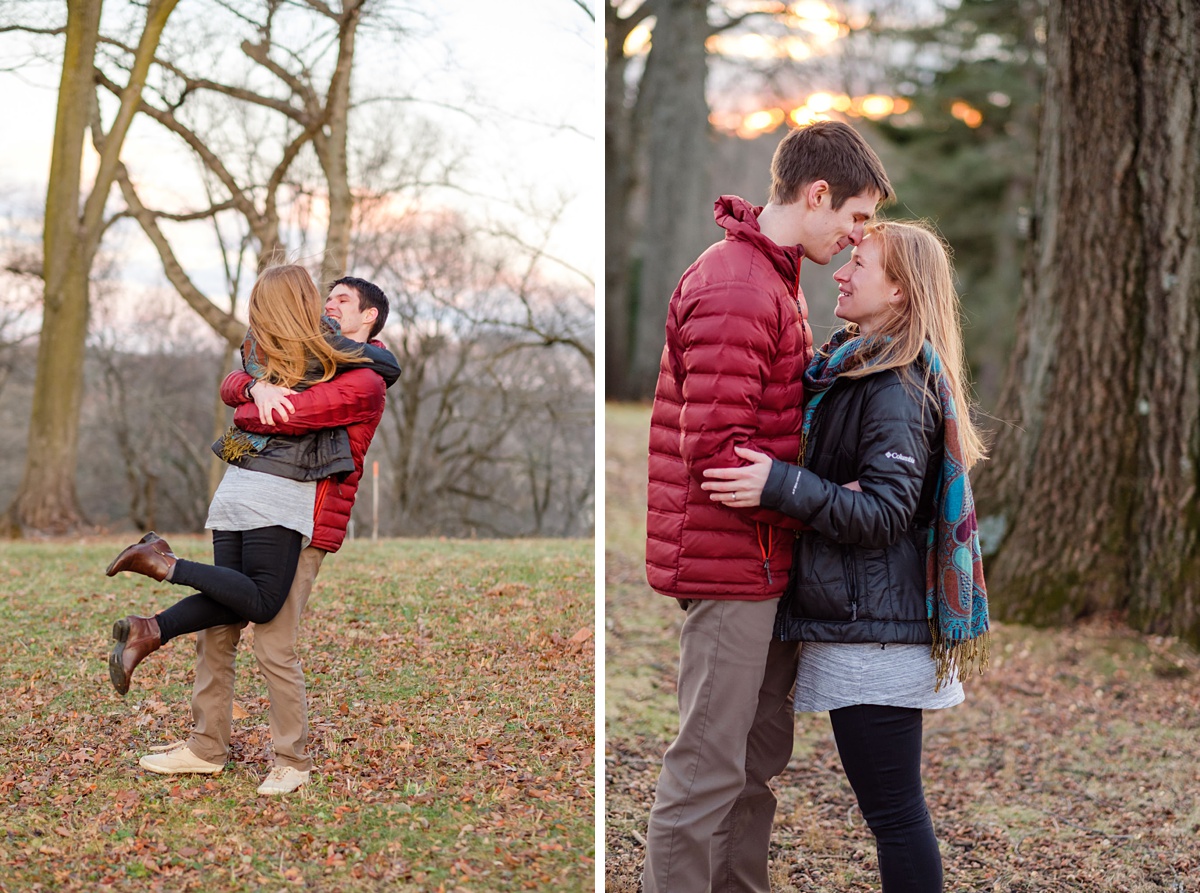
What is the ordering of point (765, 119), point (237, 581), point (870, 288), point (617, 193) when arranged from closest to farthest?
point (870, 288), point (237, 581), point (617, 193), point (765, 119)

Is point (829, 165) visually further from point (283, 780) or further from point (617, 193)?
point (617, 193)

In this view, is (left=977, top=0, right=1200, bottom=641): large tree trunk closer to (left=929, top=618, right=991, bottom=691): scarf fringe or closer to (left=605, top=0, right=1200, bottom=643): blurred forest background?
(left=605, top=0, right=1200, bottom=643): blurred forest background

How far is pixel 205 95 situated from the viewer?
12914mm

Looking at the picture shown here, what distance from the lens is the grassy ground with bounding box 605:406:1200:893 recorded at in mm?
3396

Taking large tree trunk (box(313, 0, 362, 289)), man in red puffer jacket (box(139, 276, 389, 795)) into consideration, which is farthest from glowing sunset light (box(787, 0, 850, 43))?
man in red puffer jacket (box(139, 276, 389, 795))

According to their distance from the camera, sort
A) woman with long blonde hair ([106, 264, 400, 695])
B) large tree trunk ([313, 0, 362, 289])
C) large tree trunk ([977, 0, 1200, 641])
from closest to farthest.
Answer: woman with long blonde hair ([106, 264, 400, 695]), large tree trunk ([977, 0, 1200, 641]), large tree trunk ([313, 0, 362, 289])

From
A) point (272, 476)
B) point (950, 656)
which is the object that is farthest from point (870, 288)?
point (272, 476)

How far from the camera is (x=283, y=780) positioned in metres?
3.23

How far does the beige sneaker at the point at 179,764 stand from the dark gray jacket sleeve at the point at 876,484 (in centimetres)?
200

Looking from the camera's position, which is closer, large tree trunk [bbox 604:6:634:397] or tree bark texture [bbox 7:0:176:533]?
tree bark texture [bbox 7:0:176:533]

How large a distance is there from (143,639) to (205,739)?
483 mm

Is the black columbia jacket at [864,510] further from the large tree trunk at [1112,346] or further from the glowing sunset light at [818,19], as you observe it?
the glowing sunset light at [818,19]

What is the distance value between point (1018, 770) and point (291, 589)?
2804 mm

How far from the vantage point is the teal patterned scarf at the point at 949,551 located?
2.46m
